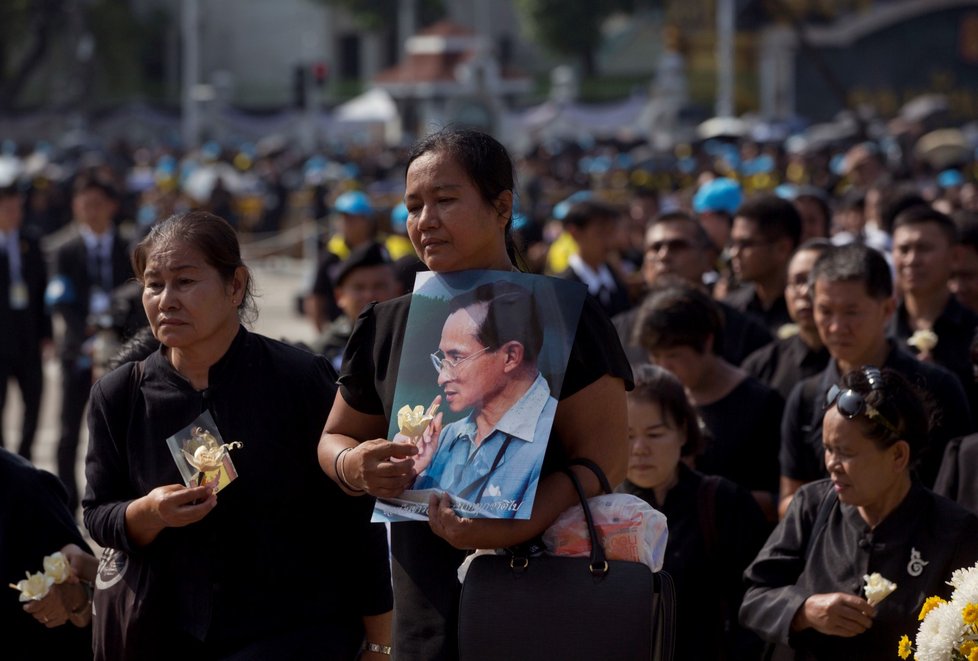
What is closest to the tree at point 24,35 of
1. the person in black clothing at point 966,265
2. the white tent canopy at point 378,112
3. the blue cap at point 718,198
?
the white tent canopy at point 378,112

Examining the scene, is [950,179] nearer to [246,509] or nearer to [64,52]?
[246,509]

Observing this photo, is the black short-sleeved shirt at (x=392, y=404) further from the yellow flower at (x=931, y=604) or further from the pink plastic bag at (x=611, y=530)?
the yellow flower at (x=931, y=604)

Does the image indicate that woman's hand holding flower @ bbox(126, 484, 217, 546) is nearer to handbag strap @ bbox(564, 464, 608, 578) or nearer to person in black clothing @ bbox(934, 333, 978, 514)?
handbag strap @ bbox(564, 464, 608, 578)

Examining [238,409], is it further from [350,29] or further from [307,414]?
[350,29]

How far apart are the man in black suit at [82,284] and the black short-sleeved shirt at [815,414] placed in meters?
5.57

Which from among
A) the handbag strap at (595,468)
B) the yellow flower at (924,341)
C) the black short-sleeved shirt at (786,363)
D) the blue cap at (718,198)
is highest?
the handbag strap at (595,468)

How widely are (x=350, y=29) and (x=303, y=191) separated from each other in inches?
1555

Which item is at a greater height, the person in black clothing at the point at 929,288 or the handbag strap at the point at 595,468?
the handbag strap at the point at 595,468

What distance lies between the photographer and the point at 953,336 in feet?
21.7

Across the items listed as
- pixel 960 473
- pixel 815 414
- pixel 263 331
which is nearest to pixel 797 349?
pixel 815 414

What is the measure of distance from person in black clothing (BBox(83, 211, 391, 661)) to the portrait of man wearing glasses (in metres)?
0.65

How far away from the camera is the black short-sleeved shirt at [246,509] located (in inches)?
148

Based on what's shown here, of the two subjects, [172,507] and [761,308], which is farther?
[761,308]

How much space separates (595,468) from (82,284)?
7.57 metres
